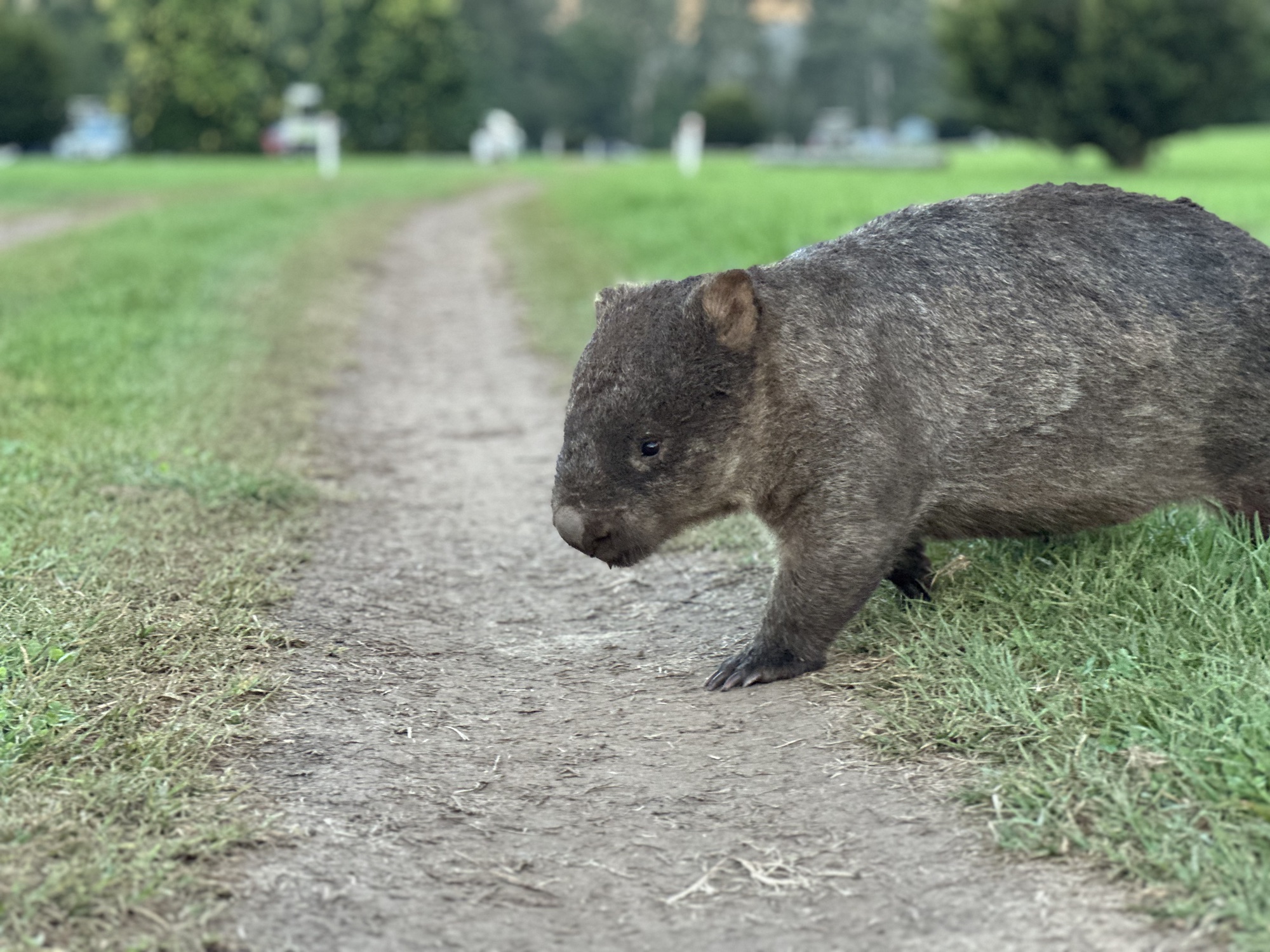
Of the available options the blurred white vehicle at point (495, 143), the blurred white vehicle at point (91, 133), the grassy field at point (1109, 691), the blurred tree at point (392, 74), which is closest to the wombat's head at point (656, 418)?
the grassy field at point (1109, 691)

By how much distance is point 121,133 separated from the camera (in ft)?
172

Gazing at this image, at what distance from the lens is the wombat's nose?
3975 millimetres

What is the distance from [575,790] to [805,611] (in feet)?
3.04

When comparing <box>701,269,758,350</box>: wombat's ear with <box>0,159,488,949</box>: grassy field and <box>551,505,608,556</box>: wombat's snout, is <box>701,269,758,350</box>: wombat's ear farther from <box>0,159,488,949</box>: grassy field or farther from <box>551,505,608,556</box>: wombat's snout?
<box>0,159,488,949</box>: grassy field

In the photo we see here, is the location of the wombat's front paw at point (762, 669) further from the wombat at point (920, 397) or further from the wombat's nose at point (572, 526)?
the wombat's nose at point (572, 526)

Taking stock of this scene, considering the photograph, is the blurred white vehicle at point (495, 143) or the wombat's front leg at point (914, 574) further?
the blurred white vehicle at point (495, 143)

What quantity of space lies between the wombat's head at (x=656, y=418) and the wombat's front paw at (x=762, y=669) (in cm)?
45

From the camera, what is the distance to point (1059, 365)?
4.16m

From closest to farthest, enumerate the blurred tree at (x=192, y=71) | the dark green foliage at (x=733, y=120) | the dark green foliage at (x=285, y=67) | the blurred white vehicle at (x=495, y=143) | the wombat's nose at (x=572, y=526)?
the wombat's nose at (x=572, y=526), the blurred white vehicle at (x=495, y=143), the blurred tree at (x=192, y=71), the dark green foliage at (x=285, y=67), the dark green foliage at (x=733, y=120)

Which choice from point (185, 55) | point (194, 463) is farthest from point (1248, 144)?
point (194, 463)

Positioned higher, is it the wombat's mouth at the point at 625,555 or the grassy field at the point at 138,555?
the wombat's mouth at the point at 625,555

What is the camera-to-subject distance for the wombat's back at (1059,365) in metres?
4.13

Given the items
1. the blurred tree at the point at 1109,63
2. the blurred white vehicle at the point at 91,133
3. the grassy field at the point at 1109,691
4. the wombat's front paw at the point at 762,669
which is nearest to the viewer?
the grassy field at the point at 1109,691

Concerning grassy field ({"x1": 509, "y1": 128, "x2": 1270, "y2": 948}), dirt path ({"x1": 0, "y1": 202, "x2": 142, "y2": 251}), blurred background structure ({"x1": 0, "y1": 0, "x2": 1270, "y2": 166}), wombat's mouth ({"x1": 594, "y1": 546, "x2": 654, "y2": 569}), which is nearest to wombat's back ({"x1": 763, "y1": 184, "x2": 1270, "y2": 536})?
grassy field ({"x1": 509, "y1": 128, "x2": 1270, "y2": 948})
